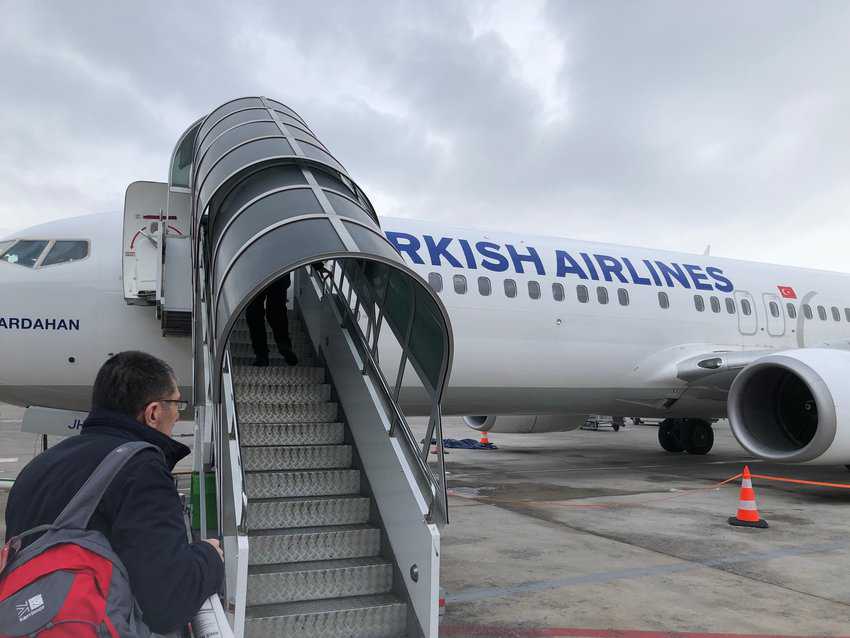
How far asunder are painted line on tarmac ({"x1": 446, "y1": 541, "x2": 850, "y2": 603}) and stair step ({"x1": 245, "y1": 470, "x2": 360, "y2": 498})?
1.01 metres

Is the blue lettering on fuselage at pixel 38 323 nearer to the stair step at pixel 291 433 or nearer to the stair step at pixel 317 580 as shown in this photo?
the stair step at pixel 291 433

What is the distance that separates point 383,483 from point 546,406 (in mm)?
6054

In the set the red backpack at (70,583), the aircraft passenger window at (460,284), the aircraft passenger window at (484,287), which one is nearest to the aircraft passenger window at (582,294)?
the aircraft passenger window at (484,287)

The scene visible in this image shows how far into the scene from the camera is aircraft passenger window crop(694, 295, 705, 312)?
37.2 feet

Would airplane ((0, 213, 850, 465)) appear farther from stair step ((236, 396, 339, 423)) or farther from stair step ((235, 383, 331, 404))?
stair step ((236, 396, 339, 423))

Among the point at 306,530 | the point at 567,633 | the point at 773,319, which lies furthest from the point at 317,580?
the point at 773,319

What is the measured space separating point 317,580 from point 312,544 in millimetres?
270

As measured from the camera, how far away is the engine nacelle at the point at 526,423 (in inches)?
531

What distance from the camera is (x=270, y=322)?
19.3ft

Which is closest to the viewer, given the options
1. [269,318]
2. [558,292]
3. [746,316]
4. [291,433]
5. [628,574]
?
[291,433]

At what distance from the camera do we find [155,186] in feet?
25.1

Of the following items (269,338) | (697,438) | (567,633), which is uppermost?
(269,338)

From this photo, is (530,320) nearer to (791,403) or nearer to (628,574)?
(791,403)

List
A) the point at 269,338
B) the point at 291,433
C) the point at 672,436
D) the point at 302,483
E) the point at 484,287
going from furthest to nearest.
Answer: the point at 672,436 → the point at 484,287 → the point at 269,338 → the point at 291,433 → the point at 302,483
